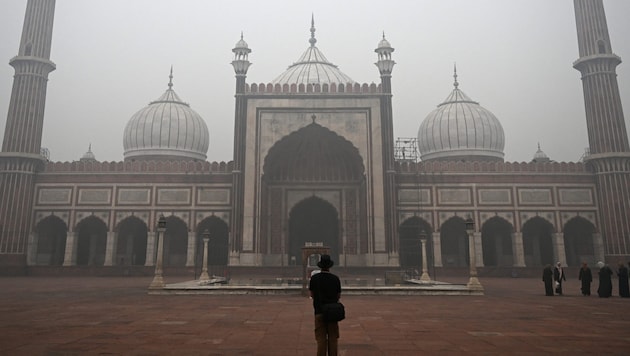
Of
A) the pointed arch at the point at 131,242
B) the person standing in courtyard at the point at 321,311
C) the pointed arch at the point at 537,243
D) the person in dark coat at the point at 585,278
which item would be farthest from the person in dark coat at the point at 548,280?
the pointed arch at the point at 131,242

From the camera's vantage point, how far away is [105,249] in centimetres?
2377

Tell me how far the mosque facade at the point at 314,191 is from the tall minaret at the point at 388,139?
0.05m

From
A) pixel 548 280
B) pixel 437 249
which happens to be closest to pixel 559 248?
pixel 437 249

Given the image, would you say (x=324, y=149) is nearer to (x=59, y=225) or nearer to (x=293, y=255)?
(x=293, y=255)

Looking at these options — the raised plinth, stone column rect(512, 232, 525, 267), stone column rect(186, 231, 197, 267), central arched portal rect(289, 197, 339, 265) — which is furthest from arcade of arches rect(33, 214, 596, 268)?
the raised plinth

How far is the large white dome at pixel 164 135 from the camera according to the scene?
90.4 ft

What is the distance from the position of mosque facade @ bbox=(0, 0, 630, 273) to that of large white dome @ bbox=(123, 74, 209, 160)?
4.35 m

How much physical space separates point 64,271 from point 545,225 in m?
23.1

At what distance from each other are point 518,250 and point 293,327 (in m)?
18.9

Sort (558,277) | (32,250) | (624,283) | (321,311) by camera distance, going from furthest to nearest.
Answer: (32,250) → (558,277) → (624,283) → (321,311)

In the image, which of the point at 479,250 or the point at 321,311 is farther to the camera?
the point at 479,250

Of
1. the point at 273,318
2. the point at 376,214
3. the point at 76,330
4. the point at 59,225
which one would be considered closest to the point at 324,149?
the point at 376,214

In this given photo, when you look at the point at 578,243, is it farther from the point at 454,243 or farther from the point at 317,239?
the point at 317,239

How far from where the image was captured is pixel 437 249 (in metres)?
22.2
